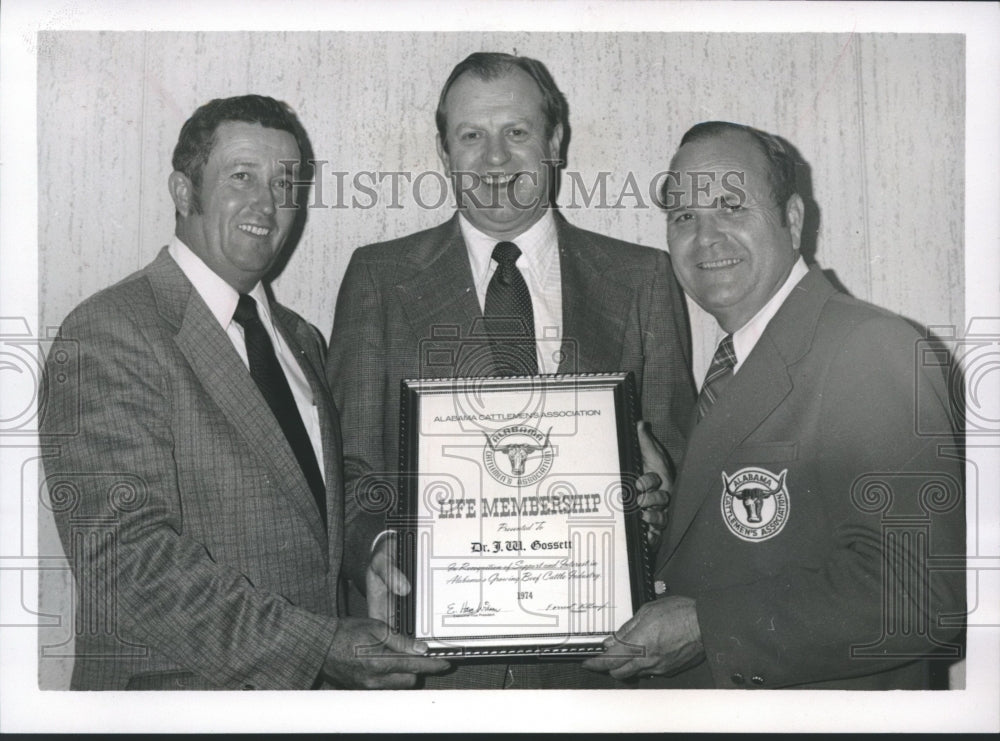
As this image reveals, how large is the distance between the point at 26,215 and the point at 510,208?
3.14 feet

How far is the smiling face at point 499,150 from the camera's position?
1.89 m

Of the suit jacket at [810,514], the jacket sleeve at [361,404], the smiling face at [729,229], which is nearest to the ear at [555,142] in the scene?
the smiling face at [729,229]

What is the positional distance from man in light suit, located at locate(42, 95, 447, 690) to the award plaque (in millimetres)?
150

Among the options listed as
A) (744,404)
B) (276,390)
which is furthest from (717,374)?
(276,390)

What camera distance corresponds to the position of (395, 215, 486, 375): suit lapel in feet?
6.18

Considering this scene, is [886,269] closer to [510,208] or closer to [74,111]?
[510,208]

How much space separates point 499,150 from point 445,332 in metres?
0.36

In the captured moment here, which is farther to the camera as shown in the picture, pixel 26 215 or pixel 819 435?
pixel 26 215

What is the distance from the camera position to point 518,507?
181cm

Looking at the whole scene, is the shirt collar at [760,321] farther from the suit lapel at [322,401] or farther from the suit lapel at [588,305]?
the suit lapel at [322,401]

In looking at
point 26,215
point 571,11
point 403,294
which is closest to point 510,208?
point 403,294

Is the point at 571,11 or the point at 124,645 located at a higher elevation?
the point at 571,11

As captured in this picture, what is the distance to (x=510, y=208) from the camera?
1912 mm

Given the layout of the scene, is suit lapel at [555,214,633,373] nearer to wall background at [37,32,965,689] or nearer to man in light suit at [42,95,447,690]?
wall background at [37,32,965,689]
